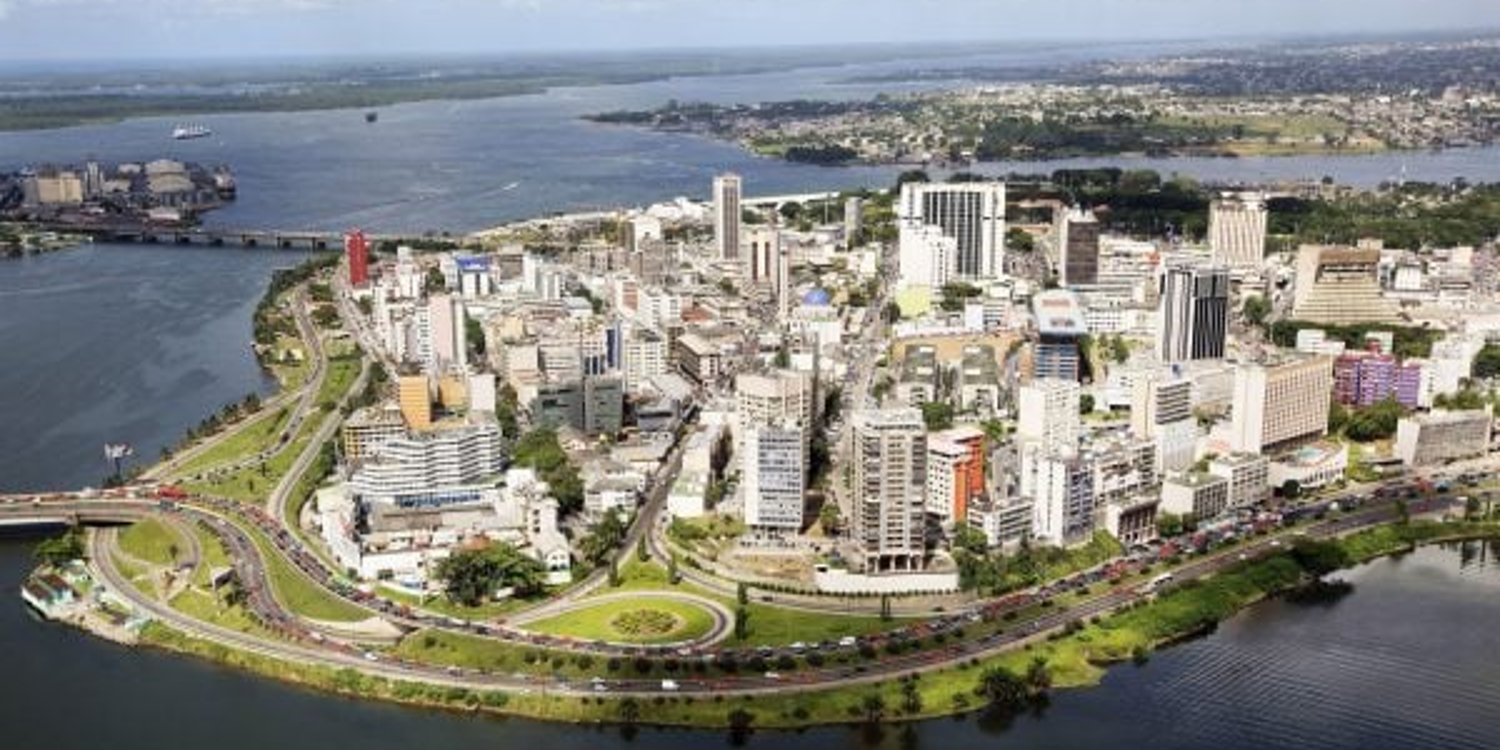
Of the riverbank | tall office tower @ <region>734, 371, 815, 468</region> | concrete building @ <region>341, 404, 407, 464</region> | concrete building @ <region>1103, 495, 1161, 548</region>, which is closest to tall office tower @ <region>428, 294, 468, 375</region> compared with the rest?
concrete building @ <region>341, 404, 407, 464</region>

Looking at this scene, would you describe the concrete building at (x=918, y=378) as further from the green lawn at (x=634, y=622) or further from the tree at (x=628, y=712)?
the tree at (x=628, y=712)

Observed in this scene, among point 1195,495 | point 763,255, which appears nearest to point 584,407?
point 1195,495

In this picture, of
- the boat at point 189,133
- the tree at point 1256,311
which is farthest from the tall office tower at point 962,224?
the boat at point 189,133

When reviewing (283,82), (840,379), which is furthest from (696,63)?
(840,379)

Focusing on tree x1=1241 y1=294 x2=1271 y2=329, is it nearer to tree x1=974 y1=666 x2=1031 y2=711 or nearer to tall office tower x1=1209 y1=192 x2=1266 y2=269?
tall office tower x1=1209 y1=192 x2=1266 y2=269

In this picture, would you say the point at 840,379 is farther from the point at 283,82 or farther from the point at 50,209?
the point at 283,82
